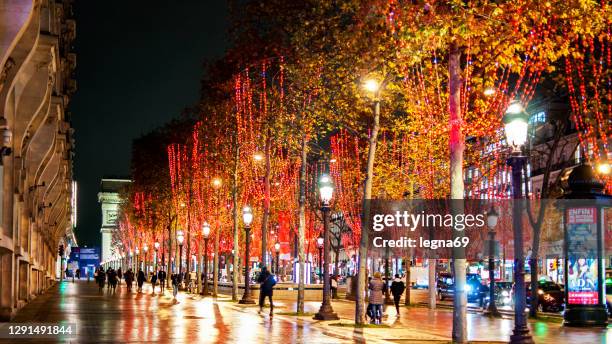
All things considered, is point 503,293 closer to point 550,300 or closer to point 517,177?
point 550,300

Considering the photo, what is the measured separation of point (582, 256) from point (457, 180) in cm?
982

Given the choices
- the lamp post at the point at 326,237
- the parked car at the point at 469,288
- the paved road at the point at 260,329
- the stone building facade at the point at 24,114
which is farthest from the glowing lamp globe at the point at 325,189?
the parked car at the point at 469,288

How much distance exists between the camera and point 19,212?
113 ft

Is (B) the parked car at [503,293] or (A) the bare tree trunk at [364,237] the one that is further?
(B) the parked car at [503,293]

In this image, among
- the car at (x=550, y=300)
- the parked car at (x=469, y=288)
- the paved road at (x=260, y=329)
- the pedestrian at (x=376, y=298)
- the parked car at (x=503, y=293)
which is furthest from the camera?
the parked car at (x=469, y=288)

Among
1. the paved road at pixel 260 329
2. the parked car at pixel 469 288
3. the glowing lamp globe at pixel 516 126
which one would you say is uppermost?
the glowing lamp globe at pixel 516 126

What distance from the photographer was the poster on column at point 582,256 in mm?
29000

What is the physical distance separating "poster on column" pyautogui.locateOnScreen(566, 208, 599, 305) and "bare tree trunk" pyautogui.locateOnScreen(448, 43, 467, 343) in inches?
353

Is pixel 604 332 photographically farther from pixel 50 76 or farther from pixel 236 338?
pixel 50 76

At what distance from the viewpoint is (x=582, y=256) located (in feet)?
96.9

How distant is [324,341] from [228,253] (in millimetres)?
74541

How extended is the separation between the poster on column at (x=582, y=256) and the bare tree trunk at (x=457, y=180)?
8.96m

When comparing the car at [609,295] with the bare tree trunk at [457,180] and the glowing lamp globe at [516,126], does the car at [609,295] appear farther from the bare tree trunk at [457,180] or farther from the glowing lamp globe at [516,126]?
the glowing lamp globe at [516,126]

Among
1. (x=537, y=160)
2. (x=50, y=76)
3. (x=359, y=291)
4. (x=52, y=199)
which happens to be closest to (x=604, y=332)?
(x=359, y=291)
